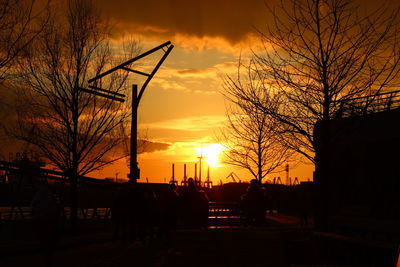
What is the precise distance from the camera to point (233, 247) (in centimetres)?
1819

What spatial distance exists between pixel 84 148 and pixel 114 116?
7.68 feet

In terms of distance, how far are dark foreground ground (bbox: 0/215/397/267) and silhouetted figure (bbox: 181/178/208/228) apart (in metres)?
5.21

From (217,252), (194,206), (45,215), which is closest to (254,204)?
(194,206)

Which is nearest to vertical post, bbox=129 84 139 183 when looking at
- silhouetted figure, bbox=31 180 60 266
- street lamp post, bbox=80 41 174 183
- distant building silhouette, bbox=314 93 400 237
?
street lamp post, bbox=80 41 174 183

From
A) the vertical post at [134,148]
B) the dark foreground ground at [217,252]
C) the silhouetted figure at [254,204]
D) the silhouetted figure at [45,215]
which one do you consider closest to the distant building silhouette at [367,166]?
the silhouetted figure at [254,204]

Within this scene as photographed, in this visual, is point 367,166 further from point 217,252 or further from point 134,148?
point 217,252

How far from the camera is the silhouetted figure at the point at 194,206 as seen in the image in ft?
85.0

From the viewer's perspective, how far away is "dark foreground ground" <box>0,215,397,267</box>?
12.3 metres

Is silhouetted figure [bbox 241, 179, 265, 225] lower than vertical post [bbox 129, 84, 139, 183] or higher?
lower

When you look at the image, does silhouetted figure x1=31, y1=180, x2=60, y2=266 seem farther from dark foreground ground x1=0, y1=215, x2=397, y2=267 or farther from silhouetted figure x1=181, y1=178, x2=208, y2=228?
silhouetted figure x1=181, y1=178, x2=208, y2=228

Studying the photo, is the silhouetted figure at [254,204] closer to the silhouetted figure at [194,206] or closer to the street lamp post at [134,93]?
the silhouetted figure at [194,206]

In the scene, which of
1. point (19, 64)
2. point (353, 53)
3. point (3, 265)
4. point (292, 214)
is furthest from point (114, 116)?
point (292, 214)

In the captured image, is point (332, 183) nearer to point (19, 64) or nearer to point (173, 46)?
point (173, 46)

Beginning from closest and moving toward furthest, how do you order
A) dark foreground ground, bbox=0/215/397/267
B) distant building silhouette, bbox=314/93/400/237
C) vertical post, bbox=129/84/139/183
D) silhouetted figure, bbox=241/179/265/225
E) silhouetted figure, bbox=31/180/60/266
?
silhouetted figure, bbox=31/180/60/266, dark foreground ground, bbox=0/215/397/267, vertical post, bbox=129/84/139/183, distant building silhouette, bbox=314/93/400/237, silhouetted figure, bbox=241/179/265/225
